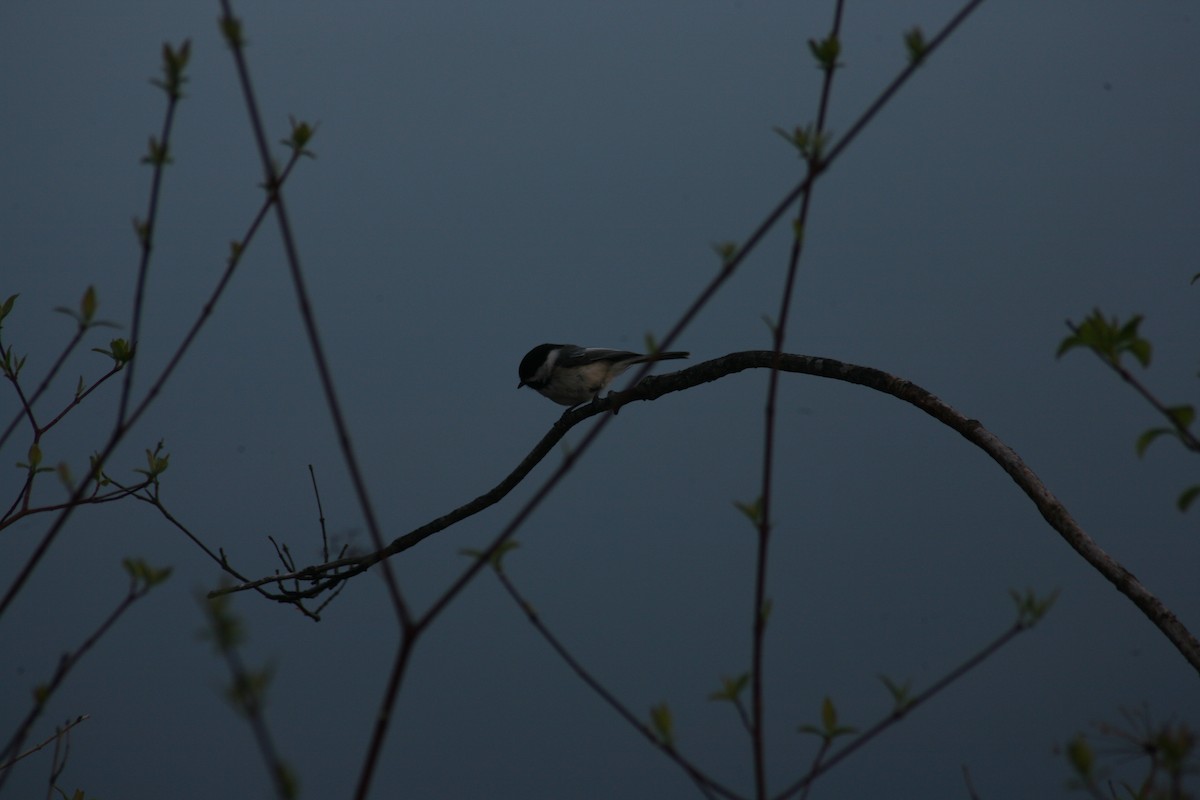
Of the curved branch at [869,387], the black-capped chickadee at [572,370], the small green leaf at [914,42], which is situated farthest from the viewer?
the black-capped chickadee at [572,370]

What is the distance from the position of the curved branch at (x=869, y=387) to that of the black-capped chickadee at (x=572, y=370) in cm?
79

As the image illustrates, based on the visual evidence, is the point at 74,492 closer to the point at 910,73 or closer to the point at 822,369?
the point at 910,73

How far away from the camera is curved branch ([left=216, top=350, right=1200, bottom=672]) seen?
171cm

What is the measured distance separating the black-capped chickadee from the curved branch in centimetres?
79

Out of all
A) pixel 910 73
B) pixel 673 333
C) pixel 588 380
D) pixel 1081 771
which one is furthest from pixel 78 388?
pixel 588 380

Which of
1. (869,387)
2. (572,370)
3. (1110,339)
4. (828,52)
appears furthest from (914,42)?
(572,370)

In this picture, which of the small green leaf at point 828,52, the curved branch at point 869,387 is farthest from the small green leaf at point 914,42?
the curved branch at point 869,387

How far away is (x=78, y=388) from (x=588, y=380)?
261 centimetres

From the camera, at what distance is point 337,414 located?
903mm

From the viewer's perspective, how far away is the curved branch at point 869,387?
1.71 metres

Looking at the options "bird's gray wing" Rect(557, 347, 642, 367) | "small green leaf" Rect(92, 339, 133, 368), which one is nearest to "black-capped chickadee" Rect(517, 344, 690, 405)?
"bird's gray wing" Rect(557, 347, 642, 367)

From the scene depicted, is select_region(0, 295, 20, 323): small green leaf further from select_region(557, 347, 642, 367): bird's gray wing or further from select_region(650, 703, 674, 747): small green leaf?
select_region(557, 347, 642, 367): bird's gray wing

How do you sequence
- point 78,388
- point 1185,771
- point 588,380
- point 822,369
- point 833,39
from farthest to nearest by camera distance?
point 588,380
point 822,369
point 78,388
point 833,39
point 1185,771

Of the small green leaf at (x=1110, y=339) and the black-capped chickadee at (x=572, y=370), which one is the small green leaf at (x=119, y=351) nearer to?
the small green leaf at (x=1110, y=339)
